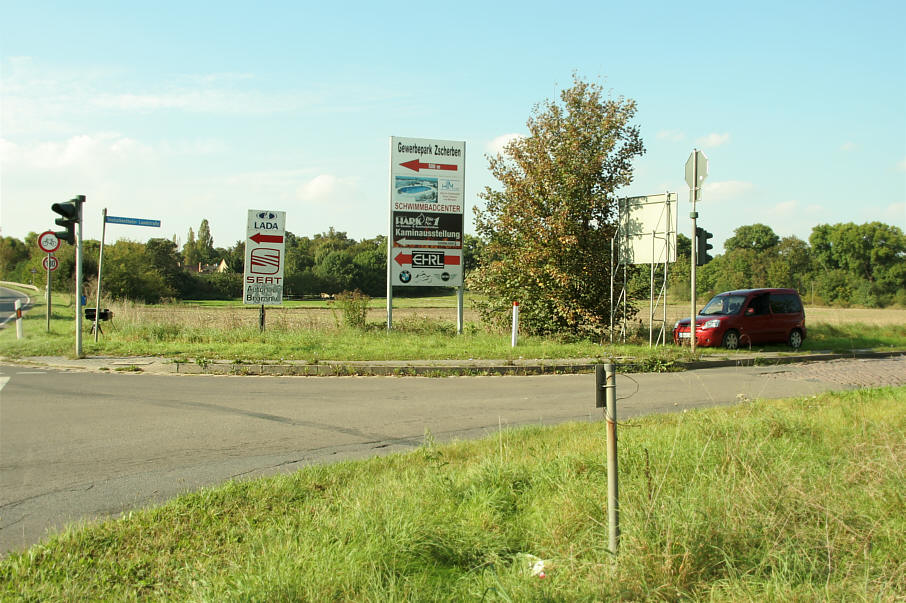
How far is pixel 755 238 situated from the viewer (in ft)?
376

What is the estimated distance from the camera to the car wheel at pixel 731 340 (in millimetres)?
17500

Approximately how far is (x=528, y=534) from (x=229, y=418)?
5.60m

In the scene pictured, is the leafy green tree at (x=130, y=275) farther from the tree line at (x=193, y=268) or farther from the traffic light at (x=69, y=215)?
the traffic light at (x=69, y=215)

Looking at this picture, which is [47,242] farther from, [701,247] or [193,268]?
[193,268]

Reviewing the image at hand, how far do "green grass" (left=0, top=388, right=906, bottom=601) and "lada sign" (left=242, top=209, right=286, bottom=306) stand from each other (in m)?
14.5

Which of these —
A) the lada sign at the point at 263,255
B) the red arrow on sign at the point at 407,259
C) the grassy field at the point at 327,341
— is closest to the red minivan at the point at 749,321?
the grassy field at the point at 327,341

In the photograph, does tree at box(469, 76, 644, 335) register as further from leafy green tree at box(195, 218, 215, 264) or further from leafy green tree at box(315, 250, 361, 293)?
leafy green tree at box(195, 218, 215, 264)

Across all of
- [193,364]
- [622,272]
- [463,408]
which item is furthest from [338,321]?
[463,408]

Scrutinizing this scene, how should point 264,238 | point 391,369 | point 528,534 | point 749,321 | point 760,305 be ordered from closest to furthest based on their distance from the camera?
point 528,534 → point 391,369 → point 749,321 → point 760,305 → point 264,238

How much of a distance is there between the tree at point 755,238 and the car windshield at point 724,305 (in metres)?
104

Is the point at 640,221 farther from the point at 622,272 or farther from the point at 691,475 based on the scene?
the point at 691,475

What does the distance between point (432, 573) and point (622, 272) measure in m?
16.2

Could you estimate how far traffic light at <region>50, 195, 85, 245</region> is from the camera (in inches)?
567

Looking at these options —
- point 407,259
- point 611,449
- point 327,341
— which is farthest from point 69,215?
point 611,449
